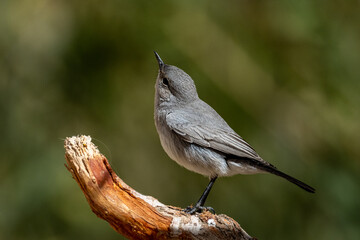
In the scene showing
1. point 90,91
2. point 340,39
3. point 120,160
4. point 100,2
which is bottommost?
point 120,160

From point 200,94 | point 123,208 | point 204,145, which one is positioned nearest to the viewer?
point 123,208

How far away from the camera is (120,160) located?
4.65 metres

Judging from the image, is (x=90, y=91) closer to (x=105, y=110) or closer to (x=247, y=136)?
(x=105, y=110)

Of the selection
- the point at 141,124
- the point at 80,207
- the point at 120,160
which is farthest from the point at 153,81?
the point at 80,207

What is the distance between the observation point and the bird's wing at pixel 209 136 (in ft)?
11.9

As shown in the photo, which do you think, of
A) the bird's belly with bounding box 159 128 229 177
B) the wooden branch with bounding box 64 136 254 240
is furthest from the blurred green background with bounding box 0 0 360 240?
the wooden branch with bounding box 64 136 254 240

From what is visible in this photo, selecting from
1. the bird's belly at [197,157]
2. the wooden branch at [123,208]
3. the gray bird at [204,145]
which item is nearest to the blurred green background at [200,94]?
the gray bird at [204,145]

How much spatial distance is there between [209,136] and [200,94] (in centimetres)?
111

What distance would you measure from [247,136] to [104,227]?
5.41ft

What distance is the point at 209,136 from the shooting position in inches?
147

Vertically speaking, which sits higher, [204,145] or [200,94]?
[200,94]

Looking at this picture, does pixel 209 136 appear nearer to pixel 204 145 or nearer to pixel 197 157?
pixel 204 145

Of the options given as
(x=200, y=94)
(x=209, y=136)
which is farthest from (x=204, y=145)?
(x=200, y=94)

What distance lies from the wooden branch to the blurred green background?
148 centimetres
